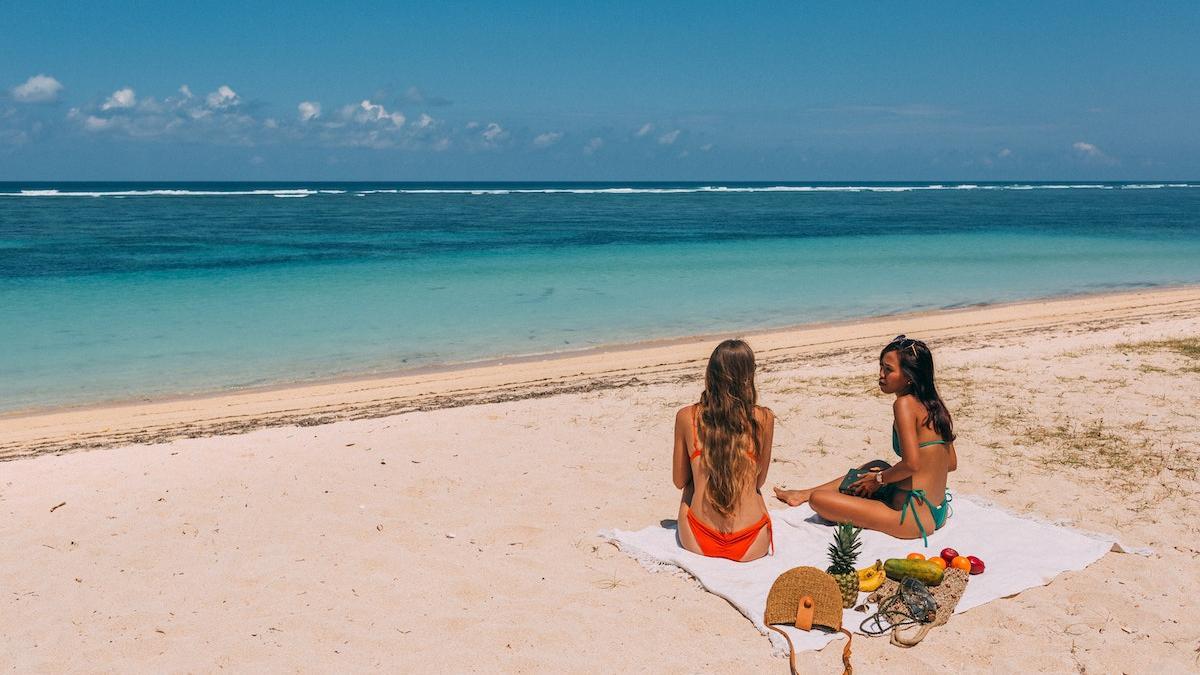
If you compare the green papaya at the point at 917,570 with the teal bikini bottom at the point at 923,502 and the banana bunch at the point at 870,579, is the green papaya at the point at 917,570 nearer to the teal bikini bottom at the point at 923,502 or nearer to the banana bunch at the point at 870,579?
the banana bunch at the point at 870,579

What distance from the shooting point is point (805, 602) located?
14.9ft

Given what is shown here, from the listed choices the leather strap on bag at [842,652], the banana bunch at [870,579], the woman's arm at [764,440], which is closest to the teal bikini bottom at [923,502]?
the banana bunch at [870,579]

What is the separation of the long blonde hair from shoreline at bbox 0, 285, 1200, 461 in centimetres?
574

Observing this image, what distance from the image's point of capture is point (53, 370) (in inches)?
531

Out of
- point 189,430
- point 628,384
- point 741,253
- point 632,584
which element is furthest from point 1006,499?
point 741,253

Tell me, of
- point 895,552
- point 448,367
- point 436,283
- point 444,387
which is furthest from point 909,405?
point 436,283

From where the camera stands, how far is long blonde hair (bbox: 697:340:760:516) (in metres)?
4.96

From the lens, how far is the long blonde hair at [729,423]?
16.3 ft

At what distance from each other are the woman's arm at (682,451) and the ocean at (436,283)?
30.5 feet

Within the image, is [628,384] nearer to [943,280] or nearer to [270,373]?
[270,373]

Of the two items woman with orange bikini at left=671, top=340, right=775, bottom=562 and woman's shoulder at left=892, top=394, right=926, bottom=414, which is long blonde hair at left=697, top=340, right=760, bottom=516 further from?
woman's shoulder at left=892, top=394, right=926, bottom=414

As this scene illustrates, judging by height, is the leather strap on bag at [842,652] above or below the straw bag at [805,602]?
below

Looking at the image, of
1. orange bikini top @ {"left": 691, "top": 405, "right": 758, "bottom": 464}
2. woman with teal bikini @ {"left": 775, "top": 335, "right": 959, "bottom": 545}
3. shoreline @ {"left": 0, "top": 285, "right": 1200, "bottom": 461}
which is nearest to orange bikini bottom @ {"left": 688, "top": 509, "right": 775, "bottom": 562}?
orange bikini top @ {"left": 691, "top": 405, "right": 758, "bottom": 464}

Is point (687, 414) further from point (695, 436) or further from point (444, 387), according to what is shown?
point (444, 387)
